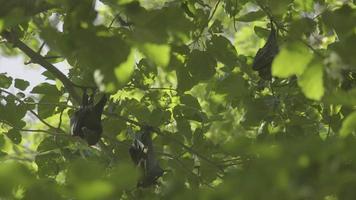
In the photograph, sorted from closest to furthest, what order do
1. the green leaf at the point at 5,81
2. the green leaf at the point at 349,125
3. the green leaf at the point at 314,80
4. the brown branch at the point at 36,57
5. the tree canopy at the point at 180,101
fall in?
the tree canopy at the point at 180,101 < the green leaf at the point at 349,125 < the green leaf at the point at 314,80 < the brown branch at the point at 36,57 < the green leaf at the point at 5,81

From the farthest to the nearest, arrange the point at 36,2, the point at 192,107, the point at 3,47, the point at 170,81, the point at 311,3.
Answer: the point at 170,81
the point at 3,47
the point at 192,107
the point at 311,3
the point at 36,2

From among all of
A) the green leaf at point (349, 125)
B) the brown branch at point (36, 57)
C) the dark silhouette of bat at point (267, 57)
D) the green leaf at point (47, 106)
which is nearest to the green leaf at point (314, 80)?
the green leaf at point (349, 125)

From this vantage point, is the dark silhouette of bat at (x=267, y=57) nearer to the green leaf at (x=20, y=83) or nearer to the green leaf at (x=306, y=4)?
the green leaf at (x=306, y=4)

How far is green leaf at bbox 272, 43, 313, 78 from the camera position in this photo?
1367mm

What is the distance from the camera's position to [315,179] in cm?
102

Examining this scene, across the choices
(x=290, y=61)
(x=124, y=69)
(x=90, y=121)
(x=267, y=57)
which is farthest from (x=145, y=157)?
(x=290, y=61)

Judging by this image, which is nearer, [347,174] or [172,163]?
[347,174]

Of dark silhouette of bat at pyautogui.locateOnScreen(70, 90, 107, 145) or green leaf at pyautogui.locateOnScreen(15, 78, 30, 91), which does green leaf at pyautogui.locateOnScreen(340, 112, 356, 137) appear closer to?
dark silhouette of bat at pyautogui.locateOnScreen(70, 90, 107, 145)

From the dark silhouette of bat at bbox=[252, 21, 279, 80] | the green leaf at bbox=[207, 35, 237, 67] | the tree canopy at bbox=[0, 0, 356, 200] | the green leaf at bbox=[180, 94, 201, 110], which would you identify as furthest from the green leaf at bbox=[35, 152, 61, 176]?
the dark silhouette of bat at bbox=[252, 21, 279, 80]

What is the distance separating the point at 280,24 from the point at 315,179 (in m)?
1.83

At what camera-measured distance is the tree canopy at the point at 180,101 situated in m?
1.04

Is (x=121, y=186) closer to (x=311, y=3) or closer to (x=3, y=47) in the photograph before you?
(x=311, y=3)

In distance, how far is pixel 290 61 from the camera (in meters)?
1.38

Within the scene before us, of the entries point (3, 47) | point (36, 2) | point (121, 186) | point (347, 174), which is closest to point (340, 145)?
point (347, 174)
